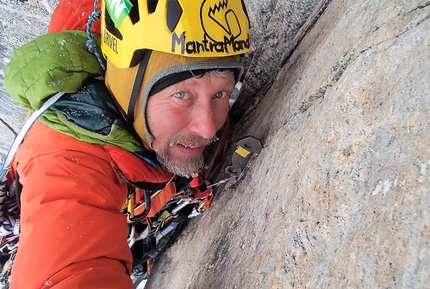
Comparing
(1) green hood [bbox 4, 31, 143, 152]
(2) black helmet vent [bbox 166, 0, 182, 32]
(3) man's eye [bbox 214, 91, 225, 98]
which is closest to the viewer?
(2) black helmet vent [bbox 166, 0, 182, 32]

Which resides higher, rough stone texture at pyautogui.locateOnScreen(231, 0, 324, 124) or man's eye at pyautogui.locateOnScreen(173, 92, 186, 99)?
man's eye at pyautogui.locateOnScreen(173, 92, 186, 99)

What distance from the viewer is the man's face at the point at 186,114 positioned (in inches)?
89.7

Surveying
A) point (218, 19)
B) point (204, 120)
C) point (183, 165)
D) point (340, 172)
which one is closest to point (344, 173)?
point (340, 172)

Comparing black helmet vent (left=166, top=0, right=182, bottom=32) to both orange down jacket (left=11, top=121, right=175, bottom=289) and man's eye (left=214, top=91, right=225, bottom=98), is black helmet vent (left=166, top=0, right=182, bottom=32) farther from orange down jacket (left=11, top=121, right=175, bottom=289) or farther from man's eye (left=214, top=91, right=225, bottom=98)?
orange down jacket (left=11, top=121, right=175, bottom=289)

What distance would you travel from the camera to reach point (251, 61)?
11.0 ft

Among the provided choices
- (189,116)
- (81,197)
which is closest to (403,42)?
(189,116)

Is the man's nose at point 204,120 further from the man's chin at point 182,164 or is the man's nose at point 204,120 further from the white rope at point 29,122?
the white rope at point 29,122

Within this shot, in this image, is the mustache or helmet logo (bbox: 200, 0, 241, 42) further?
the mustache

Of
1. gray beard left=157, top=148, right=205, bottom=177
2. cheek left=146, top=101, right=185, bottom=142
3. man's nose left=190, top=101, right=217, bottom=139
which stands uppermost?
cheek left=146, top=101, right=185, bottom=142

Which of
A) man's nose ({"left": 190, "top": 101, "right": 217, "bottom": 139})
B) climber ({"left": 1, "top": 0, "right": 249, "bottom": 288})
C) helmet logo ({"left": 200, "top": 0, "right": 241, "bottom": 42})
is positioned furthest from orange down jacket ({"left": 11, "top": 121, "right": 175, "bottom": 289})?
helmet logo ({"left": 200, "top": 0, "right": 241, "bottom": 42})

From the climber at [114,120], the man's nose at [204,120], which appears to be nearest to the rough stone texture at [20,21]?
the climber at [114,120]

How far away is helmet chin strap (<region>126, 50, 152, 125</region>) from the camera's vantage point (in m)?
2.27

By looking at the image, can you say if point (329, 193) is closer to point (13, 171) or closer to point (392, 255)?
point (392, 255)

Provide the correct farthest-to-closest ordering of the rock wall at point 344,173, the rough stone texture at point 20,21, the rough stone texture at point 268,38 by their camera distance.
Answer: the rough stone texture at point 20,21 → the rough stone texture at point 268,38 → the rock wall at point 344,173
